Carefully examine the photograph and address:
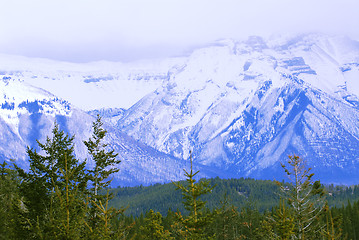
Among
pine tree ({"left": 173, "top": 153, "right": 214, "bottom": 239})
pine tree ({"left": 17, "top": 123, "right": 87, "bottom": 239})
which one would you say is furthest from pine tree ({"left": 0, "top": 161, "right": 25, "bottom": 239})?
pine tree ({"left": 173, "top": 153, "right": 214, "bottom": 239})

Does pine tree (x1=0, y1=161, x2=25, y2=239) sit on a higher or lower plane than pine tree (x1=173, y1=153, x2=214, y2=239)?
lower

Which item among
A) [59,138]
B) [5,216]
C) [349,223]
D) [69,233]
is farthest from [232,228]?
[69,233]

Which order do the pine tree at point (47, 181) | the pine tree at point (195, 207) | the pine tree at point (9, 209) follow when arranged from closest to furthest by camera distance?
the pine tree at point (195, 207) < the pine tree at point (47, 181) < the pine tree at point (9, 209)

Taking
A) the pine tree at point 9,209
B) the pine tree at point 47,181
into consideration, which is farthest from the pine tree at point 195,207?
the pine tree at point 9,209

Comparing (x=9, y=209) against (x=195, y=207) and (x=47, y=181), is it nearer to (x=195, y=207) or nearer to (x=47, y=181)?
(x=47, y=181)

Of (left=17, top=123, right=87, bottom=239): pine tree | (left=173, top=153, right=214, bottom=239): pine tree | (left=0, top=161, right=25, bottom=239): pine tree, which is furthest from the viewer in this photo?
(left=0, top=161, right=25, bottom=239): pine tree

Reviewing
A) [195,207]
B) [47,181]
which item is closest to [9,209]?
[47,181]

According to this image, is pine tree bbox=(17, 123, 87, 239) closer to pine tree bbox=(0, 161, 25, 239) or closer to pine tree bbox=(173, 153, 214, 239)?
pine tree bbox=(0, 161, 25, 239)

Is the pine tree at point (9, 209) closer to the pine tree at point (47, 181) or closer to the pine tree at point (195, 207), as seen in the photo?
the pine tree at point (47, 181)

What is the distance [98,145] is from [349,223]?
275ft

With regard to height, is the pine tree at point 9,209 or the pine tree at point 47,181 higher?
the pine tree at point 47,181

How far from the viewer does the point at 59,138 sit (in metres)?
37.7

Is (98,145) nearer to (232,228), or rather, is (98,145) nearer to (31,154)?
(31,154)

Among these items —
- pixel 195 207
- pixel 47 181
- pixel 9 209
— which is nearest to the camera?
pixel 195 207
